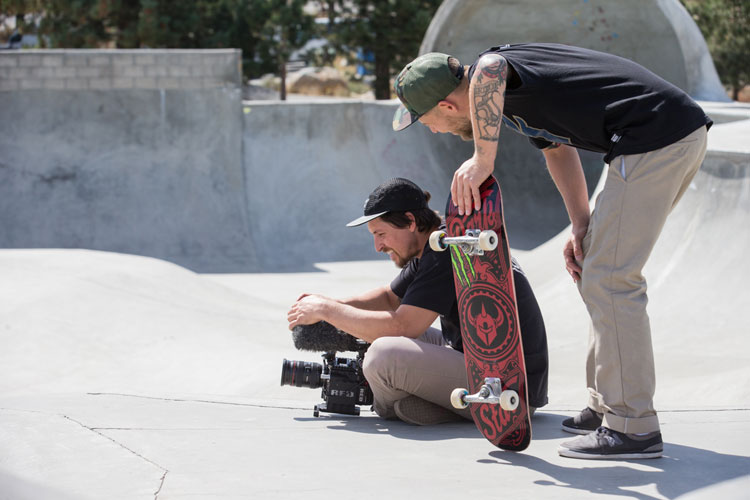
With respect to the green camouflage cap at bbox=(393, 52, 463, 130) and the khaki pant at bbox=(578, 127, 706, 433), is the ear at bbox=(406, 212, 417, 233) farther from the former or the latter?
the khaki pant at bbox=(578, 127, 706, 433)

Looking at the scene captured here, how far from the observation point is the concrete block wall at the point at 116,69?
12156 millimetres

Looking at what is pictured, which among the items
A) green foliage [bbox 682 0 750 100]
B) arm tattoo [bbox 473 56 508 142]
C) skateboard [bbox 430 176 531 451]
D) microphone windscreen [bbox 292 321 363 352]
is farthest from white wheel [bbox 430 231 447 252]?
green foliage [bbox 682 0 750 100]

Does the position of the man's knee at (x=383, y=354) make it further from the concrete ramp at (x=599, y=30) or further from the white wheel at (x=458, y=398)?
the concrete ramp at (x=599, y=30)

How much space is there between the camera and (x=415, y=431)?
324 cm

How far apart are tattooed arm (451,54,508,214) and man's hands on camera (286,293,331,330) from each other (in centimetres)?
86

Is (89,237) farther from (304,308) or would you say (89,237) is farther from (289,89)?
(289,89)

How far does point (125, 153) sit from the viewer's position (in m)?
12.2

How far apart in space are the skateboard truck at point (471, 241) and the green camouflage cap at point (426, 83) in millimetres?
395

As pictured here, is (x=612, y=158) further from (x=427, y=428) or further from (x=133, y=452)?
(x=133, y=452)

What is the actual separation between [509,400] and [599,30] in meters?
12.5

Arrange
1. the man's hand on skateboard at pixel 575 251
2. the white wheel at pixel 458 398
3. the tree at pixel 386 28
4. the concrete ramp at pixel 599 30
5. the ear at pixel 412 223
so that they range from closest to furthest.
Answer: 1. the white wheel at pixel 458 398
2. the man's hand on skateboard at pixel 575 251
3. the ear at pixel 412 223
4. the concrete ramp at pixel 599 30
5. the tree at pixel 386 28

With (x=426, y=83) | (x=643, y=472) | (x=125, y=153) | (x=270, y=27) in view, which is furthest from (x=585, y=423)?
(x=270, y=27)

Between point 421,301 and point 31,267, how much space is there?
4.77 m

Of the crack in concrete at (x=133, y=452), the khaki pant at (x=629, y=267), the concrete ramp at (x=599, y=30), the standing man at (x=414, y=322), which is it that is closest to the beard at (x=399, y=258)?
the standing man at (x=414, y=322)
